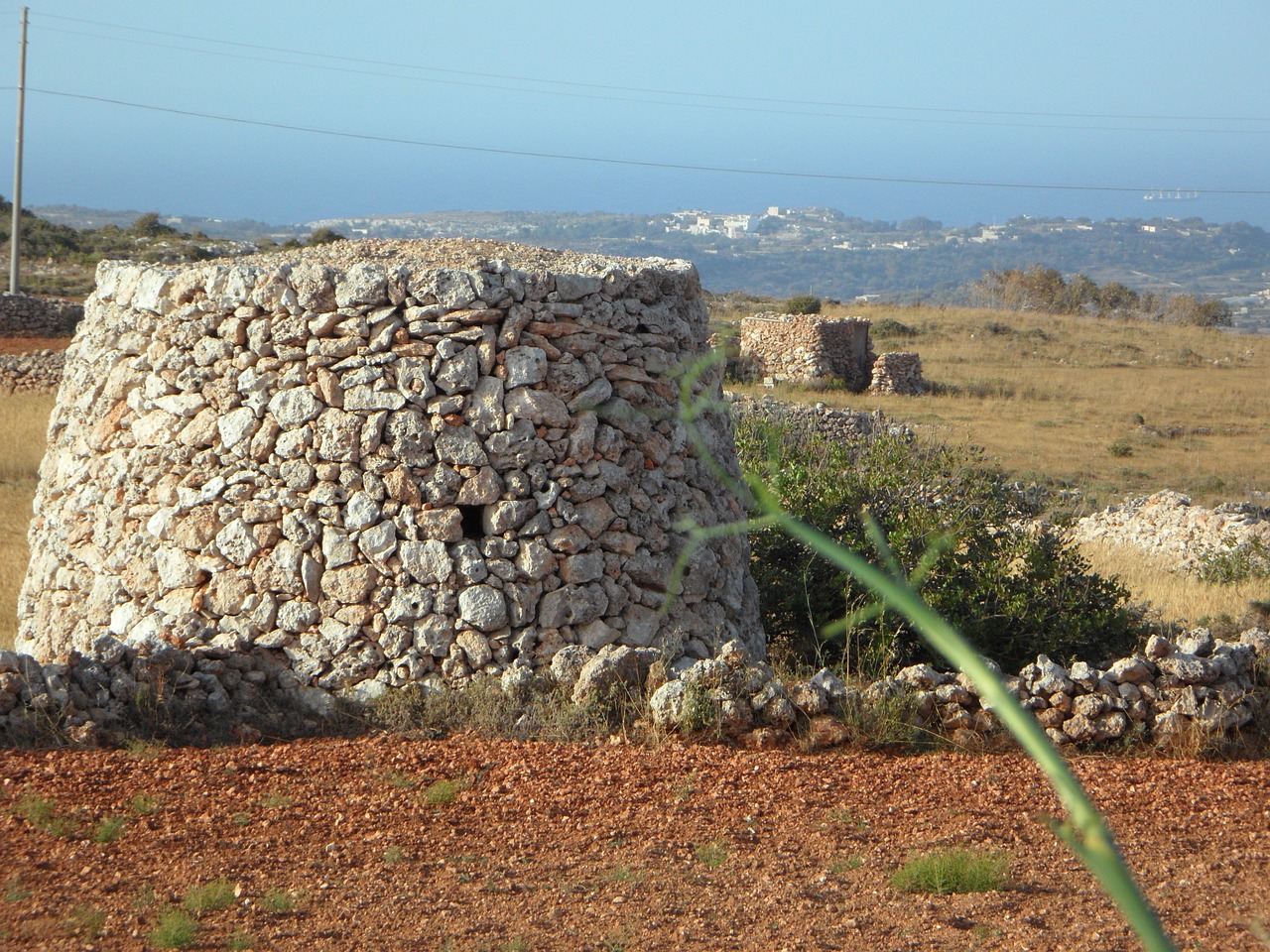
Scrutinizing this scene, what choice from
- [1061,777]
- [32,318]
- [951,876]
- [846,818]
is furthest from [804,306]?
[1061,777]

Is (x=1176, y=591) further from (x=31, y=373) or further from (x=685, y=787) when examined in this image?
(x=31, y=373)

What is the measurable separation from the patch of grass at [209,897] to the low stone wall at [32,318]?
89.9 feet

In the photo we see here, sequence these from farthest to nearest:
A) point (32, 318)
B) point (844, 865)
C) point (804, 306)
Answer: point (804, 306)
point (32, 318)
point (844, 865)

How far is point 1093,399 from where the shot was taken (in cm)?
Answer: 2928

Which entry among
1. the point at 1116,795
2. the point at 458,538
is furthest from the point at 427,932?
the point at 1116,795

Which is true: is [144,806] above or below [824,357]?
below

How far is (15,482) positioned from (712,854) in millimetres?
13590

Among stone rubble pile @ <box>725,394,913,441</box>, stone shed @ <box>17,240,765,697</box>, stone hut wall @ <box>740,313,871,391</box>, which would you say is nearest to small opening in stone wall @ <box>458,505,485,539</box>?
stone shed @ <box>17,240,765,697</box>

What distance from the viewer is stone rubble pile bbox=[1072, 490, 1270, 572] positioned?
1457cm

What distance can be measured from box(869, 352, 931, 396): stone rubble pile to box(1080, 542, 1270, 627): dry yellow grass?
1351cm

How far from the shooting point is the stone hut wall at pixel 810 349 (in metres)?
28.6

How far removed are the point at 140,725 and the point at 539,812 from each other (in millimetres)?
2121

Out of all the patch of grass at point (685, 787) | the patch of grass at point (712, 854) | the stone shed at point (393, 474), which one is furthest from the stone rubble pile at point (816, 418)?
the patch of grass at point (712, 854)

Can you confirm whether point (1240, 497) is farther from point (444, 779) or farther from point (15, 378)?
point (15, 378)
